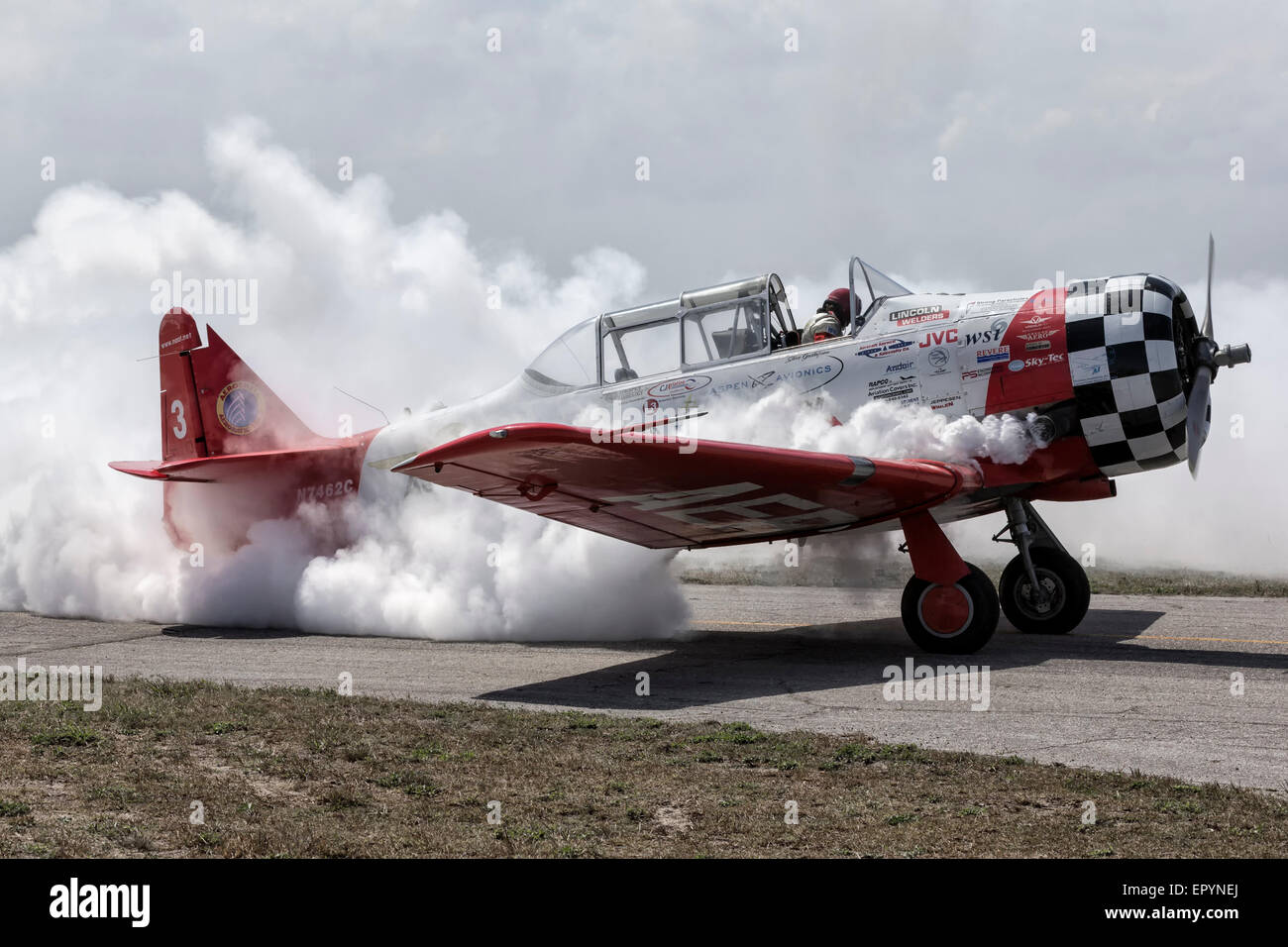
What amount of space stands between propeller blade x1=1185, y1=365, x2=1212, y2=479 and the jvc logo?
2.18 m

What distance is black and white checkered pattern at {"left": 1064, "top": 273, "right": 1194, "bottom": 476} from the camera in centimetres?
1009

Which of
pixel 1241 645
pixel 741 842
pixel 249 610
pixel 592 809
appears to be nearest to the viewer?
pixel 741 842

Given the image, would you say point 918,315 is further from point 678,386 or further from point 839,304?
point 678,386

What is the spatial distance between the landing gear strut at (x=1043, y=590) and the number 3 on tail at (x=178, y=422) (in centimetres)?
1046

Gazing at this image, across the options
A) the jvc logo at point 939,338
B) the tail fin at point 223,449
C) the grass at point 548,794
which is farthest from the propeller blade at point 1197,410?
the tail fin at point 223,449

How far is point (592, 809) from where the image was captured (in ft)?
17.9

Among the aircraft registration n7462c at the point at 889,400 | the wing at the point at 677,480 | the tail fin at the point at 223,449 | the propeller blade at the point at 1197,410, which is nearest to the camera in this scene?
the wing at the point at 677,480

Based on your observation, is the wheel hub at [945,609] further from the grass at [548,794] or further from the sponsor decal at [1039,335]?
the grass at [548,794]

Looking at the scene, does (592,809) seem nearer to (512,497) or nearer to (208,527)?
(512,497)

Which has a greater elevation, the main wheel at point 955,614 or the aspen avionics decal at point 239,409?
the aspen avionics decal at point 239,409

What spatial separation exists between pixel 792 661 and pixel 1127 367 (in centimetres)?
405

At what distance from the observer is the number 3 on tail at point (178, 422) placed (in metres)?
15.1
